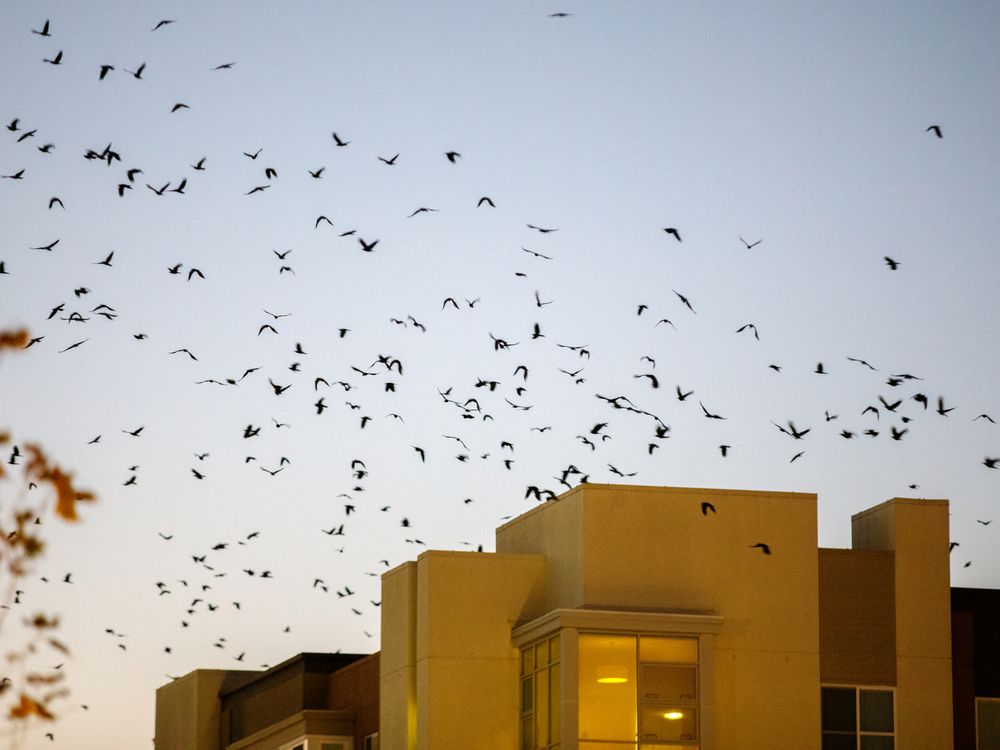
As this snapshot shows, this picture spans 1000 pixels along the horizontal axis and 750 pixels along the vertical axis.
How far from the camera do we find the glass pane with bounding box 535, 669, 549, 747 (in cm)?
3300

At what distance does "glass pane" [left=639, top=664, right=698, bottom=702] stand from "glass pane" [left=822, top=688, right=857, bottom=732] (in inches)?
124

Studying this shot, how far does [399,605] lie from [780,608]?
7895 millimetres

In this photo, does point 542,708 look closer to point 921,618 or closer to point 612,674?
point 612,674

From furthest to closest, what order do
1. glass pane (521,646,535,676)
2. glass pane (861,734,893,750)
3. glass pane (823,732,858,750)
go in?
glass pane (861,734,893,750)
glass pane (823,732,858,750)
glass pane (521,646,535,676)

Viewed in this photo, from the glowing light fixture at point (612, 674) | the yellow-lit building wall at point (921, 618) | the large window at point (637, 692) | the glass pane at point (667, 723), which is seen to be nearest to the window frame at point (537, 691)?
the large window at point (637, 692)

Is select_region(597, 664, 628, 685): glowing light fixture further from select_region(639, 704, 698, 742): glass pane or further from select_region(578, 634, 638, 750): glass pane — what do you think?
select_region(639, 704, 698, 742): glass pane

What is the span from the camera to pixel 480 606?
34812mm

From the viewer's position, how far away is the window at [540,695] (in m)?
32.7

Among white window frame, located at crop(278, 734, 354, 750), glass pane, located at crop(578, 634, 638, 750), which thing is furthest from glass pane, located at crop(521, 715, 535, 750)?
white window frame, located at crop(278, 734, 354, 750)

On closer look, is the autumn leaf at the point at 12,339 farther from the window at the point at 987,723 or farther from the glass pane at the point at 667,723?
the window at the point at 987,723

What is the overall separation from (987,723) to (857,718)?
288cm

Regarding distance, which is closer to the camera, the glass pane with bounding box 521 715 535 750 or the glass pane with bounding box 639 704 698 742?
the glass pane with bounding box 639 704 698 742

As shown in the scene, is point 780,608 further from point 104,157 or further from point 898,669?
point 104,157

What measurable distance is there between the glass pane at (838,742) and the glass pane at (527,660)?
6025 millimetres
